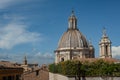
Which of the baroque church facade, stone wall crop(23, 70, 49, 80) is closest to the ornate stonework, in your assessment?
the baroque church facade

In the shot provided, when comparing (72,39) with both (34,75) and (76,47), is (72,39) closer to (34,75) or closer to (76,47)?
(76,47)

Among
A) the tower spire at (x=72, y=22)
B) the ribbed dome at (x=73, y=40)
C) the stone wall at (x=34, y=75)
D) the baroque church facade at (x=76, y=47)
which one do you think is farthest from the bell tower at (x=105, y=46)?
the stone wall at (x=34, y=75)

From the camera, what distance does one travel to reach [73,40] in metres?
68.6

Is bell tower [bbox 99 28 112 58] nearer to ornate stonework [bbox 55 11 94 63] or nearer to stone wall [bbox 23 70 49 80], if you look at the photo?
ornate stonework [bbox 55 11 94 63]

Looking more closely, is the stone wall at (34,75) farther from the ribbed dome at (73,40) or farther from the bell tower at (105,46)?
the bell tower at (105,46)

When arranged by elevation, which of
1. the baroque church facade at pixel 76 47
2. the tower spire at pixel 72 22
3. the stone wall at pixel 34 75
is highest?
the tower spire at pixel 72 22

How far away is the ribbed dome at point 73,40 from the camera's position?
68000 millimetres

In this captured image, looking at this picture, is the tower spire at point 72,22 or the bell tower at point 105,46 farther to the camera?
the tower spire at point 72,22

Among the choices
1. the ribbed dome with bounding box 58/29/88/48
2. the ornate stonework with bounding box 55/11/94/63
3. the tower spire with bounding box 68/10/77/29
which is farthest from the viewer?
the tower spire with bounding box 68/10/77/29

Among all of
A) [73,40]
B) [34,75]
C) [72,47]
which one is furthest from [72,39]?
[34,75]

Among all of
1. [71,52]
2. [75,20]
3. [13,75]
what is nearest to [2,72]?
[13,75]

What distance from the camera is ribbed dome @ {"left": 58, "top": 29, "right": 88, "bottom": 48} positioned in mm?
68000

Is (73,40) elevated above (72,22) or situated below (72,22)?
below

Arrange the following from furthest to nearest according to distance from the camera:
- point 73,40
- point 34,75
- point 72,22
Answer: point 72,22 < point 73,40 < point 34,75
